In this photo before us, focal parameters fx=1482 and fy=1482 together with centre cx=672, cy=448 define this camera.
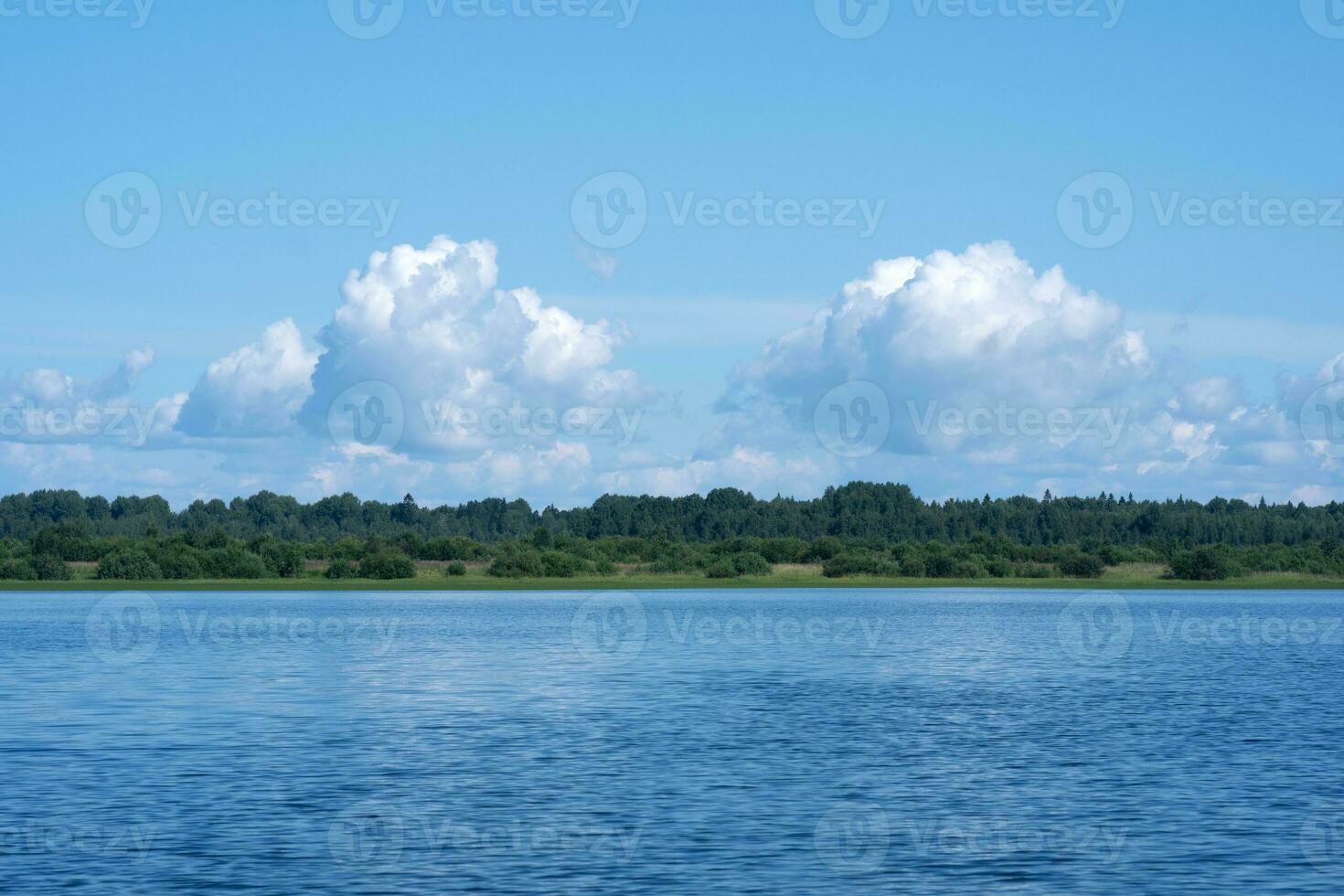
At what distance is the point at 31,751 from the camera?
3991 cm

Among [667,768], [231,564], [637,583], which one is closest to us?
[667,768]

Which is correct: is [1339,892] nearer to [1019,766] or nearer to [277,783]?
[1019,766]

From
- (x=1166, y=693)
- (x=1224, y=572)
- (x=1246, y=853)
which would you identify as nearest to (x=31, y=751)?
(x=1246, y=853)

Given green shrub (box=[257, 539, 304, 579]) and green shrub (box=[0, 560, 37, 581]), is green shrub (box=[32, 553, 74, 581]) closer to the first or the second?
green shrub (box=[0, 560, 37, 581])

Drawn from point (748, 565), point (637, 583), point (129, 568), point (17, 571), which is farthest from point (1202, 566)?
point (17, 571)

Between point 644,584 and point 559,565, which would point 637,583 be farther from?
point 559,565

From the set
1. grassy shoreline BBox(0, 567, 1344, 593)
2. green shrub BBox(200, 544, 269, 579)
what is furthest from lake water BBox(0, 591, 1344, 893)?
green shrub BBox(200, 544, 269, 579)

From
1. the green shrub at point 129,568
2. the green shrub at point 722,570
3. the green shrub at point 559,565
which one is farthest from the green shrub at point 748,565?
the green shrub at point 129,568

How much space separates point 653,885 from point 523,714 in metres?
25.3

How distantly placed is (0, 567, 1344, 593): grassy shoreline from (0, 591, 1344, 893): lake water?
288ft

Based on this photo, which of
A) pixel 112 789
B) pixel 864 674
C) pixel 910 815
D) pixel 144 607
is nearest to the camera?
pixel 910 815

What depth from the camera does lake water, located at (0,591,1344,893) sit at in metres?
25.8

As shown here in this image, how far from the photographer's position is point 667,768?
121ft

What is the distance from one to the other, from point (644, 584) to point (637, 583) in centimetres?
96
